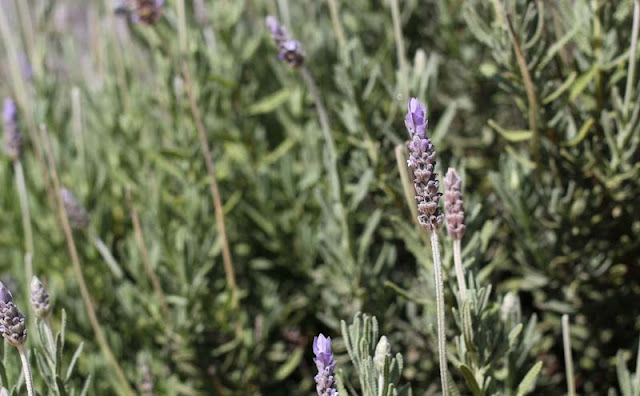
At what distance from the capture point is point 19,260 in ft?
4.87

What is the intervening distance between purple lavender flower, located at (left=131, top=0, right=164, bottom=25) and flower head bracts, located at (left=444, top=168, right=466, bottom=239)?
28.1 inches

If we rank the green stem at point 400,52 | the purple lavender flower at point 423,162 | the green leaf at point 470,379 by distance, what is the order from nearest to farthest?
the purple lavender flower at point 423,162, the green leaf at point 470,379, the green stem at point 400,52

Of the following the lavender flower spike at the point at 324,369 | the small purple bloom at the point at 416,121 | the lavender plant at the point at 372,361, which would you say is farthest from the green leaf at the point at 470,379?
the small purple bloom at the point at 416,121

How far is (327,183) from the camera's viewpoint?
1.40 m

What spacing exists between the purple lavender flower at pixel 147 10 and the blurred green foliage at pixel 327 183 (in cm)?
6

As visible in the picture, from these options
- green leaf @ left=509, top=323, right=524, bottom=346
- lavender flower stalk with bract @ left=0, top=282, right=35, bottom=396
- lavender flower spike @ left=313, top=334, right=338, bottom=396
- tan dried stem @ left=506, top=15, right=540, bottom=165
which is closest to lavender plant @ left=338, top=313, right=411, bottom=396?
lavender flower spike @ left=313, top=334, right=338, bottom=396

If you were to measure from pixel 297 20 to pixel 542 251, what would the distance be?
3.17 ft

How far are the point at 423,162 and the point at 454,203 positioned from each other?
85 mm

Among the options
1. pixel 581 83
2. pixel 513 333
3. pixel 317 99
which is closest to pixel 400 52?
pixel 317 99

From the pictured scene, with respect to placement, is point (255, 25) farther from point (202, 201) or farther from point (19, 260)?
point (19, 260)

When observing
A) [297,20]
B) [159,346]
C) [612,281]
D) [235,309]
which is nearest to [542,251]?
[612,281]

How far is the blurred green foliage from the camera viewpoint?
1228 millimetres

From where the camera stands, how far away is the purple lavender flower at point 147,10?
4.19ft

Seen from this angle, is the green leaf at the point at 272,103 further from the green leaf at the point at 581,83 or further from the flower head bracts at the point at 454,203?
the flower head bracts at the point at 454,203
